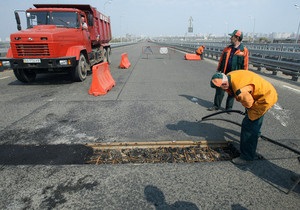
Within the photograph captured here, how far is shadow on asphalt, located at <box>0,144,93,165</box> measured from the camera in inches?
125

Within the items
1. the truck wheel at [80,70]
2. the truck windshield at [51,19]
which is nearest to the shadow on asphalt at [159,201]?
the truck wheel at [80,70]

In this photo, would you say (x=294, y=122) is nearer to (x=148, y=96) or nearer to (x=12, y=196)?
(x=148, y=96)

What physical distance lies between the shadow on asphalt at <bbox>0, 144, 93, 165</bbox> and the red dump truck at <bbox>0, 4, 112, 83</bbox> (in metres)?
4.65

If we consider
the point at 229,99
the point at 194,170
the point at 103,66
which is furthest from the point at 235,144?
the point at 103,66

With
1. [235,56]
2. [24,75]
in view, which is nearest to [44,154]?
[235,56]

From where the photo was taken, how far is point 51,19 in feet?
28.8

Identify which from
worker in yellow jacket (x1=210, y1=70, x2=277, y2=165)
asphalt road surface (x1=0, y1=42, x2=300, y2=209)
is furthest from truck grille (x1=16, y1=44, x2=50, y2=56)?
worker in yellow jacket (x1=210, y1=70, x2=277, y2=165)

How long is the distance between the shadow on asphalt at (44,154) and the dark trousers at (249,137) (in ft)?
8.21

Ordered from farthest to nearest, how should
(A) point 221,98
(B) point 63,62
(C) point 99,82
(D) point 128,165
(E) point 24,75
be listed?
(E) point 24,75 < (B) point 63,62 < (C) point 99,82 < (A) point 221,98 < (D) point 128,165

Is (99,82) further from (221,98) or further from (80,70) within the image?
(221,98)

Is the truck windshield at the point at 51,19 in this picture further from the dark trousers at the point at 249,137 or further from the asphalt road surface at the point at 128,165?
the dark trousers at the point at 249,137

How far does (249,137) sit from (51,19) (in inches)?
362

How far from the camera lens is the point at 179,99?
658cm

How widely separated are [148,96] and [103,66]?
2183 mm
